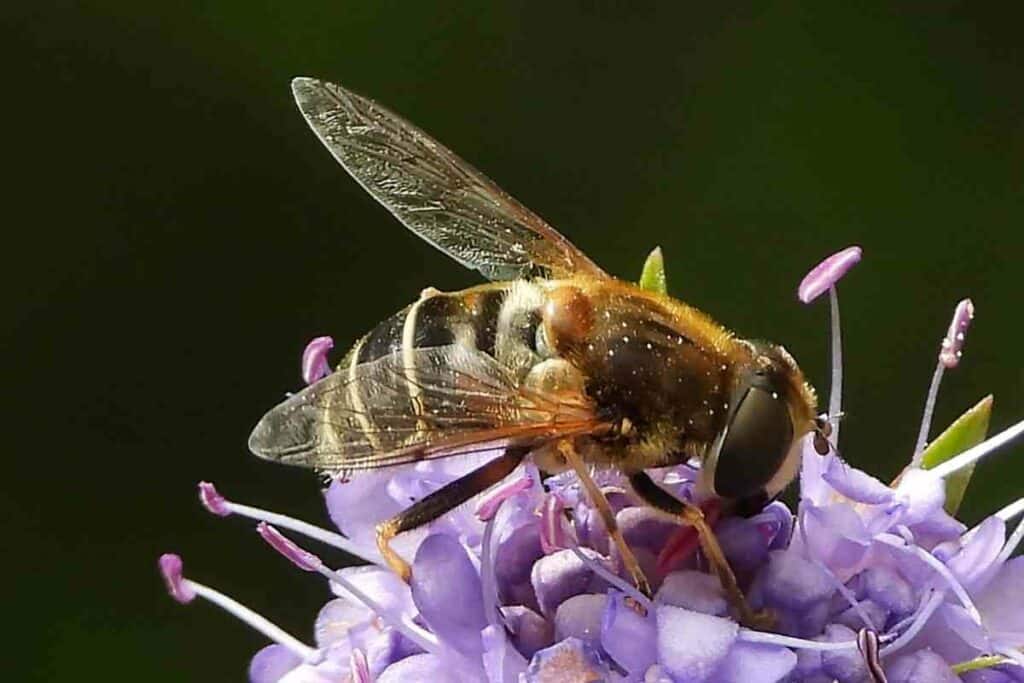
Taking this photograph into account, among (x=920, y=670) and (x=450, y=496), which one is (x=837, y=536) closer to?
(x=920, y=670)

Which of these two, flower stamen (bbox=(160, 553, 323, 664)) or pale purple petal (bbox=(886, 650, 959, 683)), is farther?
flower stamen (bbox=(160, 553, 323, 664))

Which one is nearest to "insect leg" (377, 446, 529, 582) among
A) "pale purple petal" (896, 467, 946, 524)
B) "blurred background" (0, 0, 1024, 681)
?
"pale purple petal" (896, 467, 946, 524)

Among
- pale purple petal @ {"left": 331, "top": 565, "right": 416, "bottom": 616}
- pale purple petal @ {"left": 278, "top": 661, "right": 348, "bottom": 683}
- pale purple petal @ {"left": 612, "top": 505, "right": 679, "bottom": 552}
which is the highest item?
pale purple petal @ {"left": 612, "top": 505, "right": 679, "bottom": 552}

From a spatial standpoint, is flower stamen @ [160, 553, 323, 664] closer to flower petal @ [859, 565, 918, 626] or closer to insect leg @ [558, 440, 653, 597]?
insect leg @ [558, 440, 653, 597]

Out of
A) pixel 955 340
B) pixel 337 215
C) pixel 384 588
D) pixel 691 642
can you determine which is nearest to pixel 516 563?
pixel 384 588

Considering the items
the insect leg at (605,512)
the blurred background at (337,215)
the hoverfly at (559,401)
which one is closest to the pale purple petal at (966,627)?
the hoverfly at (559,401)

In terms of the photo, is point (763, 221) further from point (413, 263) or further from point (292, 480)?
point (292, 480)
